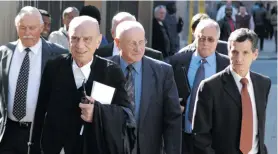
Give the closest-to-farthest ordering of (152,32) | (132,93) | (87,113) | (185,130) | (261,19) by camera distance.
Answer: (87,113), (132,93), (185,130), (152,32), (261,19)

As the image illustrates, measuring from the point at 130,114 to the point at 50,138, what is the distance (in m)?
0.52

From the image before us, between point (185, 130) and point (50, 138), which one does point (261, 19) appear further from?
point (50, 138)

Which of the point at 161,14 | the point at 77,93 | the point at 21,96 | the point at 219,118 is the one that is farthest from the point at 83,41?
the point at 161,14

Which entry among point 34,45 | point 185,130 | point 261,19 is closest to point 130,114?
point 34,45

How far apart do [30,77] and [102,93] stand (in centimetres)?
129

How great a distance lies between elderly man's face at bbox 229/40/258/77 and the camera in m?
5.09

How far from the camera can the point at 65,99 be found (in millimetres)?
4695

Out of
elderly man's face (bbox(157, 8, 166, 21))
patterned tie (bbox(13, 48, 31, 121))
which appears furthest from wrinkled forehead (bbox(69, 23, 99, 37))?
elderly man's face (bbox(157, 8, 166, 21))

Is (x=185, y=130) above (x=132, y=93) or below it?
below

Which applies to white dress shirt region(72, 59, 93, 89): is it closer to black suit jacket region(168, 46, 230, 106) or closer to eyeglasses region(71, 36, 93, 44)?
eyeglasses region(71, 36, 93, 44)

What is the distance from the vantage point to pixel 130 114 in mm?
4805

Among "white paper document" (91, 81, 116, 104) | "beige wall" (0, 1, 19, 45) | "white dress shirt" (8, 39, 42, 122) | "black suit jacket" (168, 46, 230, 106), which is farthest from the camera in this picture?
"beige wall" (0, 1, 19, 45)

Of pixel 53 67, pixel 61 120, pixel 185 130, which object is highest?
pixel 53 67

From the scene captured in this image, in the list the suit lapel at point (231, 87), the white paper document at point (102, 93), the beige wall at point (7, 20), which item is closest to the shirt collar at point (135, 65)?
the suit lapel at point (231, 87)
